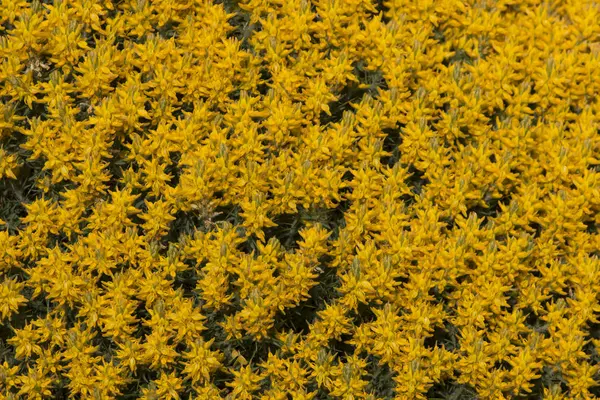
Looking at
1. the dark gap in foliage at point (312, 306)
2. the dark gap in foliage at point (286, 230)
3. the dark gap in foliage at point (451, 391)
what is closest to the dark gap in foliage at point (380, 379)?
the dark gap in foliage at point (451, 391)

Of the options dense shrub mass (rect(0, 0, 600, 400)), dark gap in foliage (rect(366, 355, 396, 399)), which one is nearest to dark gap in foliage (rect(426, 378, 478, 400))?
dense shrub mass (rect(0, 0, 600, 400))

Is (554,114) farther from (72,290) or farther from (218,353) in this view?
(72,290)

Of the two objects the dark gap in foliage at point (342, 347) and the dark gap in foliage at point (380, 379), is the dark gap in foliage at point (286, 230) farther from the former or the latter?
the dark gap in foliage at point (380, 379)

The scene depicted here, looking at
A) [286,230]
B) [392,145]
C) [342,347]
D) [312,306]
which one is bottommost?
[342,347]

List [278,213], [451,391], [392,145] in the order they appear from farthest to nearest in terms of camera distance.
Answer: [392,145]
[451,391]
[278,213]

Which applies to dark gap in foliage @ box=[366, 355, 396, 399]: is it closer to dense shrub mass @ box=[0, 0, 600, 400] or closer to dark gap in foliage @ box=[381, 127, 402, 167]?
dense shrub mass @ box=[0, 0, 600, 400]

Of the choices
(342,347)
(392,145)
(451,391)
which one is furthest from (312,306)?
(392,145)

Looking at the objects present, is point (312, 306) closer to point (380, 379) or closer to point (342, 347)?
point (342, 347)

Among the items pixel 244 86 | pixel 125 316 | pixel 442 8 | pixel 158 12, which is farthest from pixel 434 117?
pixel 125 316

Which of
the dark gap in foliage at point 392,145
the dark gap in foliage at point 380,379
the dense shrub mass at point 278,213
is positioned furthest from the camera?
the dark gap in foliage at point 392,145
